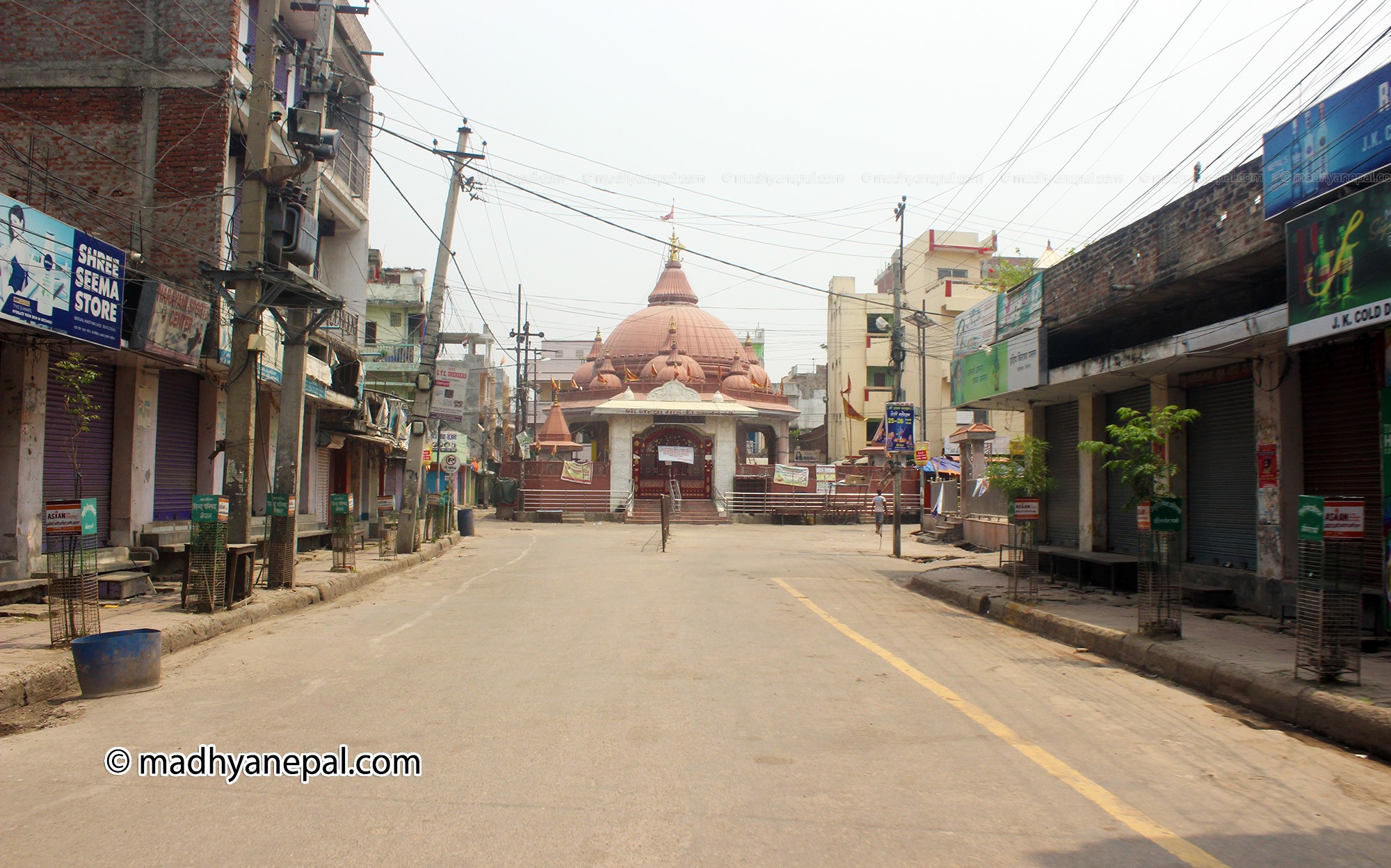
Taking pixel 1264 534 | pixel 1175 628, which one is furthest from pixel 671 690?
pixel 1264 534

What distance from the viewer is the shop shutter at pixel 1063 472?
19203 mm

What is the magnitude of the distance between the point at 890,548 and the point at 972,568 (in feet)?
28.6

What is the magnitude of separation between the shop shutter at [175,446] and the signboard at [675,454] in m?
29.7

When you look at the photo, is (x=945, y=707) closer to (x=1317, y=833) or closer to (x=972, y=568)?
(x=1317, y=833)

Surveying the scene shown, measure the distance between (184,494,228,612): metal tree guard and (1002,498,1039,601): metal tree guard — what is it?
10301 millimetres

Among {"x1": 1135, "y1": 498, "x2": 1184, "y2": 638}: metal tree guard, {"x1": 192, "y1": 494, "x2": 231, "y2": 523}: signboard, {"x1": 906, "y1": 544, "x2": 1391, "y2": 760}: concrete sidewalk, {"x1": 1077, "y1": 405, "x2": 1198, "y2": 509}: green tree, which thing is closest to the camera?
{"x1": 906, "y1": 544, "x2": 1391, "y2": 760}: concrete sidewalk

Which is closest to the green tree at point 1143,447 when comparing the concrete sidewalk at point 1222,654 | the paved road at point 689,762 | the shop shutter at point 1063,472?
the concrete sidewalk at point 1222,654

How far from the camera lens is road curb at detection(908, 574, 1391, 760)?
21.7 feet

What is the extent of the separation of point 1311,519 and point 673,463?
4139 centimetres

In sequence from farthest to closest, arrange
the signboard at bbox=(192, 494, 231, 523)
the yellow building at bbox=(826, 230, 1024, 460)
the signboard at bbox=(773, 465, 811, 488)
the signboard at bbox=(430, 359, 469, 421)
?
the yellow building at bbox=(826, 230, 1024, 460) < the signboard at bbox=(773, 465, 811, 488) < the signboard at bbox=(430, 359, 469, 421) < the signboard at bbox=(192, 494, 231, 523)

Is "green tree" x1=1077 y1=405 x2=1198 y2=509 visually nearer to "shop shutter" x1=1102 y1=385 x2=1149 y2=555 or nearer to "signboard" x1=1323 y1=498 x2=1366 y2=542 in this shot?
"signboard" x1=1323 y1=498 x2=1366 y2=542

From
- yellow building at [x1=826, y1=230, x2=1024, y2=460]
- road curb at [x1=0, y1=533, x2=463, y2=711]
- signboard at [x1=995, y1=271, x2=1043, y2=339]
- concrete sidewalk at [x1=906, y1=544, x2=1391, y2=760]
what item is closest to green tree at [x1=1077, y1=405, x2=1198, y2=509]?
concrete sidewalk at [x1=906, y1=544, x2=1391, y2=760]

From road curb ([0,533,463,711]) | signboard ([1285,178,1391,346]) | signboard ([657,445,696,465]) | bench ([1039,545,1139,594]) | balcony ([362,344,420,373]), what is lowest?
road curb ([0,533,463,711])

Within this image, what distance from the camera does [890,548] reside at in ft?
92.6
